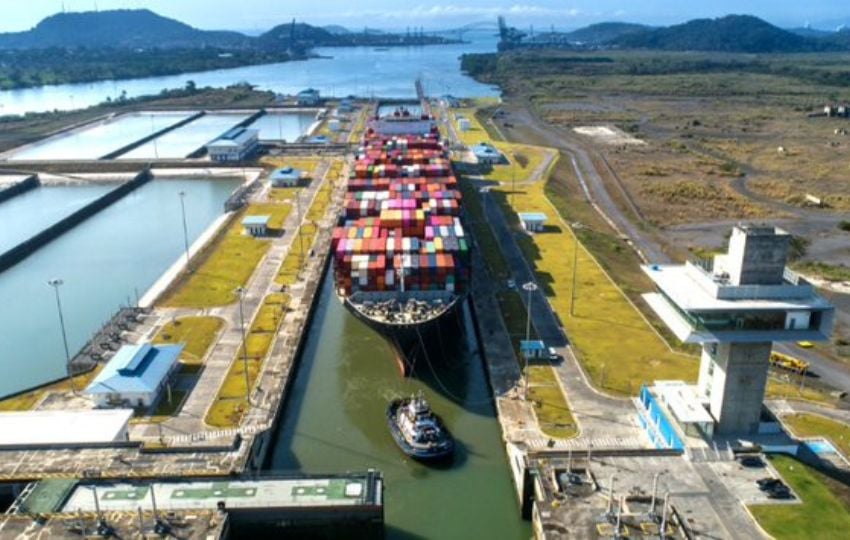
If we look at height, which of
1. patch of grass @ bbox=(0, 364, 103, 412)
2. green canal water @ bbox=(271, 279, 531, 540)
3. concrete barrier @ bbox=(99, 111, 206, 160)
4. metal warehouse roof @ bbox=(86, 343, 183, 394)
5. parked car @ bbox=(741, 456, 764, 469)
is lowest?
→ green canal water @ bbox=(271, 279, 531, 540)

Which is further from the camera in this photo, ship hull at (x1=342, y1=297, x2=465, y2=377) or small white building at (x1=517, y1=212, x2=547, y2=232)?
small white building at (x1=517, y1=212, x2=547, y2=232)

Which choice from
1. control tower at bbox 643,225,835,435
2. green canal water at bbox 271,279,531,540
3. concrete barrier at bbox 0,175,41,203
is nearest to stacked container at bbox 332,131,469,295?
green canal water at bbox 271,279,531,540

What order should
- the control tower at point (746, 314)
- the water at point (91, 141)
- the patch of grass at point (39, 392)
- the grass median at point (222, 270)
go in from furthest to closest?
the water at point (91, 141)
the grass median at point (222, 270)
the patch of grass at point (39, 392)
the control tower at point (746, 314)

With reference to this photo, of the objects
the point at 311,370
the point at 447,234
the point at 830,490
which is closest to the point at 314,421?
the point at 311,370

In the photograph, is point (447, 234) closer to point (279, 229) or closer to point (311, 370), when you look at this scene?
point (311, 370)

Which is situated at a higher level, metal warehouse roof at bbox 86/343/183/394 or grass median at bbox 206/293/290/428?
metal warehouse roof at bbox 86/343/183/394

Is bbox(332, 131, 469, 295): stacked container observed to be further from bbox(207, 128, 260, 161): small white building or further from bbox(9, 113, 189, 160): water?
bbox(9, 113, 189, 160): water

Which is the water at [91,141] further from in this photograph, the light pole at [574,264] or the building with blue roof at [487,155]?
the light pole at [574,264]

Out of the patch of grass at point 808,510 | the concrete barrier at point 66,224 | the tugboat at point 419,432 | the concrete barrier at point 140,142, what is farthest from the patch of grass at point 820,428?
the concrete barrier at point 140,142
